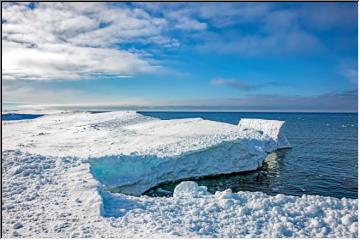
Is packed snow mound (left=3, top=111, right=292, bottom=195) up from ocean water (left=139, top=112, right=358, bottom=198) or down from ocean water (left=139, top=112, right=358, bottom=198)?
up

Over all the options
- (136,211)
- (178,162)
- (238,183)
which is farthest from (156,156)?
(136,211)

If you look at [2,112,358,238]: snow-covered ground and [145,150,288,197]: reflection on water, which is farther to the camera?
[145,150,288,197]: reflection on water

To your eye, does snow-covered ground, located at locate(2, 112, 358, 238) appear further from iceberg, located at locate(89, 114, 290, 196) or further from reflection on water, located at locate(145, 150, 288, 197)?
reflection on water, located at locate(145, 150, 288, 197)

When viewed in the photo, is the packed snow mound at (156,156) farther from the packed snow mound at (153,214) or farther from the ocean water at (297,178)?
the packed snow mound at (153,214)

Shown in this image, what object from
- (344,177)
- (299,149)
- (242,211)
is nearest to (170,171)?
(242,211)

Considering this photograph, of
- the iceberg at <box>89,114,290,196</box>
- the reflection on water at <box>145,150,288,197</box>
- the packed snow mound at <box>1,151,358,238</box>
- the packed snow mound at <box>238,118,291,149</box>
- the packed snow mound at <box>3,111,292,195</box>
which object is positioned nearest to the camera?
the packed snow mound at <box>1,151,358,238</box>

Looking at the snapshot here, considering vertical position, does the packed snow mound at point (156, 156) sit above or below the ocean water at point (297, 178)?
above

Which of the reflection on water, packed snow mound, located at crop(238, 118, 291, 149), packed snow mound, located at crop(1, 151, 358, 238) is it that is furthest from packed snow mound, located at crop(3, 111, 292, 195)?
packed snow mound, located at crop(238, 118, 291, 149)

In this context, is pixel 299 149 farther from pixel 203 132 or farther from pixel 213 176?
pixel 213 176

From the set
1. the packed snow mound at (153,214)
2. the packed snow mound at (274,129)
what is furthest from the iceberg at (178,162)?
the packed snow mound at (274,129)

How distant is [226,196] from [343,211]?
2.89 metres

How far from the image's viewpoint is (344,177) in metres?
16.8

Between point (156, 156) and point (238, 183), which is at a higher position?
point (156, 156)

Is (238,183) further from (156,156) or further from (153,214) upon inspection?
(153,214)
